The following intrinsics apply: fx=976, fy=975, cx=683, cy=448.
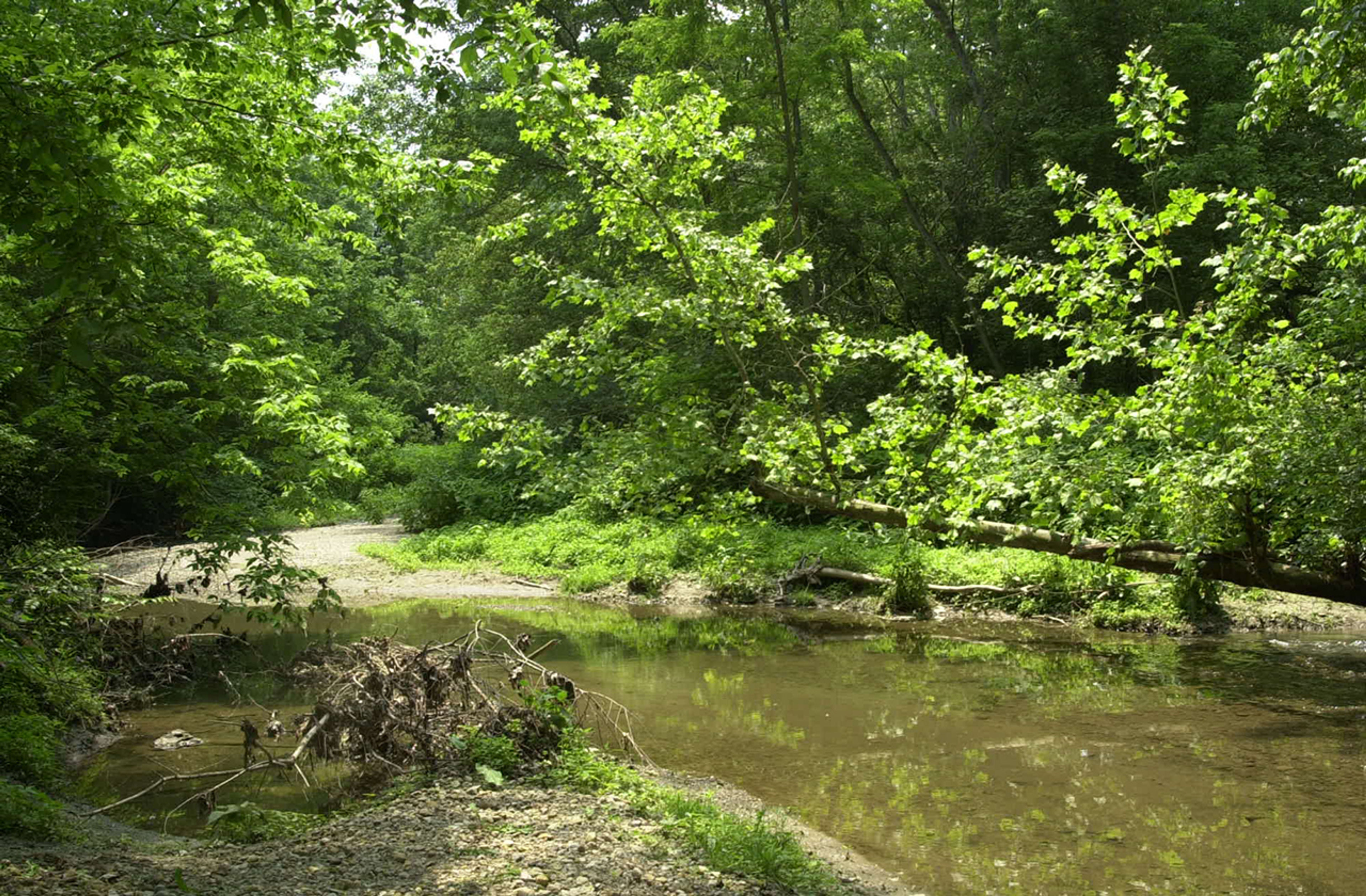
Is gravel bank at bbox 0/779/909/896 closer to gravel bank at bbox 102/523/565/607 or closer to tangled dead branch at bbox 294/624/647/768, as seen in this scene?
tangled dead branch at bbox 294/624/647/768

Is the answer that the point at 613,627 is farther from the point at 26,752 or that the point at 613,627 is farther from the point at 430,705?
the point at 26,752

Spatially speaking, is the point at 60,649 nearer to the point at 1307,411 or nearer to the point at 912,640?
the point at 912,640

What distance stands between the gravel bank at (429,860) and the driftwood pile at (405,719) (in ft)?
2.73

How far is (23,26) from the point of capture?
705 centimetres

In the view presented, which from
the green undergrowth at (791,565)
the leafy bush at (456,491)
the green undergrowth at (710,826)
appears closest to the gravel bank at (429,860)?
the green undergrowth at (710,826)

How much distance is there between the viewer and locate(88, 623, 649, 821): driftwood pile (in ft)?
23.2

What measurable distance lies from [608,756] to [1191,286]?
17.3m

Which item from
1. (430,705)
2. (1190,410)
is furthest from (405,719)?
(1190,410)

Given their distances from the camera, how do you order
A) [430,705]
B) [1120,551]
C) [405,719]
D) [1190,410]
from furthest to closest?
[1120,551] → [1190,410] → [430,705] → [405,719]

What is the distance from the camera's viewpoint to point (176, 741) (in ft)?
27.4

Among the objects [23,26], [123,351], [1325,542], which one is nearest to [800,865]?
[1325,542]

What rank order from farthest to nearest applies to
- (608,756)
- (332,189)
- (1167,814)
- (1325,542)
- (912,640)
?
(332,189)
(912,640)
(1325,542)
(608,756)
(1167,814)

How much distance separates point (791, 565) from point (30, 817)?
41.4 feet

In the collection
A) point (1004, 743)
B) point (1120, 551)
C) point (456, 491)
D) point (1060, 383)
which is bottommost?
point (1004, 743)
